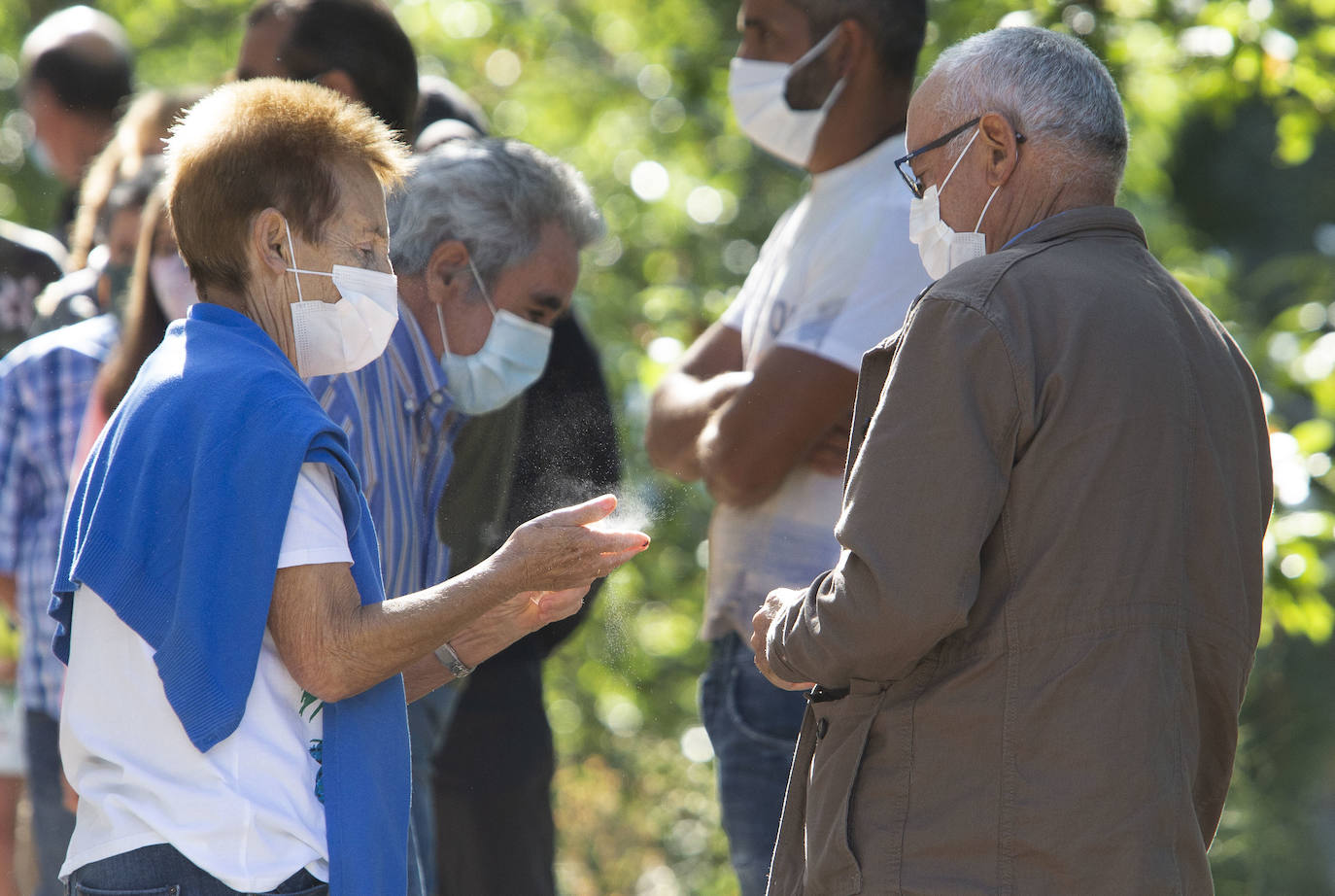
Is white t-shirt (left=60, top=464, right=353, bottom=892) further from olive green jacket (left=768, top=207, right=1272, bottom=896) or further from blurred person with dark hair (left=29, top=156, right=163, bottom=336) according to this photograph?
blurred person with dark hair (left=29, top=156, right=163, bottom=336)

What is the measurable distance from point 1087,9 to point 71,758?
3688 millimetres

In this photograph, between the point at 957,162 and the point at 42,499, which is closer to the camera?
the point at 957,162

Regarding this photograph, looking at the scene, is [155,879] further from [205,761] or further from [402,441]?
[402,441]

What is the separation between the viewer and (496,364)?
8.84 feet

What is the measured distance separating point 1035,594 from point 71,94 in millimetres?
3830

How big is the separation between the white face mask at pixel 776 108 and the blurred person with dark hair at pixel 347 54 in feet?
2.39

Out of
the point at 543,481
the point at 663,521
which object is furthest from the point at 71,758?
the point at 663,521

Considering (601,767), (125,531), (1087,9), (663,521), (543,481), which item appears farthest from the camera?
(601,767)

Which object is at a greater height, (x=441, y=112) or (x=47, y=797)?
(x=441, y=112)

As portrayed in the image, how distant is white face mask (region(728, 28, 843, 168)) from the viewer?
10.4 feet

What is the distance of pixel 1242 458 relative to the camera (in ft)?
6.62

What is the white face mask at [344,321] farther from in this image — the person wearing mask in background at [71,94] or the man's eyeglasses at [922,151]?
the person wearing mask in background at [71,94]

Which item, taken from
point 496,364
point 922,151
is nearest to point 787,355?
point 496,364

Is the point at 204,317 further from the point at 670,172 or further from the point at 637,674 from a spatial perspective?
the point at 670,172
